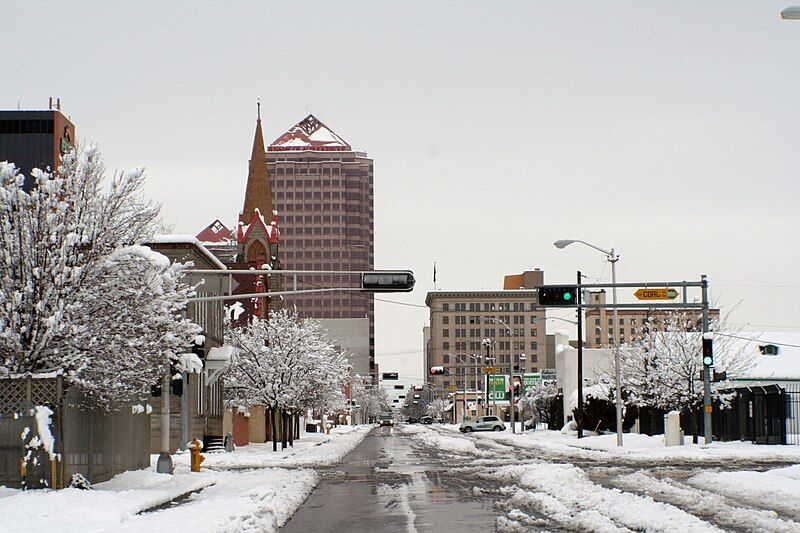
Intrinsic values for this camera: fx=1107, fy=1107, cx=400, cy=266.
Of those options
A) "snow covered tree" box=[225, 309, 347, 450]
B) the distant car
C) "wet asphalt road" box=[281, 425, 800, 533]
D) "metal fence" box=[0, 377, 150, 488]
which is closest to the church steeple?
the distant car

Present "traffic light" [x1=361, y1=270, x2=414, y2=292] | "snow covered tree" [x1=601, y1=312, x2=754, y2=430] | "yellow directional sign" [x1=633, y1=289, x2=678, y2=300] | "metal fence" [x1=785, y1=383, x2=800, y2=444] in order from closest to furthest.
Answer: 1. "traffic light" [x1=361, y1=270, x2=414, y2=292]
2. "yellow directional sign" [x1=633, y1=289, x2=678, y2=300]
3. "metal fence" [x1=785, y1=383, x2=800, y2=444]
4. "snow covered tree" [x1=601, y1=312, x2=754, y2=430]

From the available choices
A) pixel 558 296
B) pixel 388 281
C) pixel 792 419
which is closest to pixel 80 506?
pixel 388 281

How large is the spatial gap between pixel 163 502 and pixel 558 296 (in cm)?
2200

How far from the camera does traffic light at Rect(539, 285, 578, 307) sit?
41438 mm

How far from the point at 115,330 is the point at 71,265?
5.68 ft

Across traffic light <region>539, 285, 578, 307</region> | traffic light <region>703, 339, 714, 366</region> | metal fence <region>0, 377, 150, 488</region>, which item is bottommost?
metal fence <region>0, 377, 150, 488</region>

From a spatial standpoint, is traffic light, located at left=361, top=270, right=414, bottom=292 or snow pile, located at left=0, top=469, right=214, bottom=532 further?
traffic light, located at left=361, top=270, right=414, bottom=292

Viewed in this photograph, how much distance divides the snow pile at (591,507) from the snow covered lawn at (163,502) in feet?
15.1

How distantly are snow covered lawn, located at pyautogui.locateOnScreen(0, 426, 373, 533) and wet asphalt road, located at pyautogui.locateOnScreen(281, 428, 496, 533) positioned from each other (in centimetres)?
59

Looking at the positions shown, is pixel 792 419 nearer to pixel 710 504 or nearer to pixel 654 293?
pixel 654 293

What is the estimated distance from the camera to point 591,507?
19250mm

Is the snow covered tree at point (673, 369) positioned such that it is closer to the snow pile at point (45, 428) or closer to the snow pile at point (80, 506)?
the snow pile at point (80, 506)

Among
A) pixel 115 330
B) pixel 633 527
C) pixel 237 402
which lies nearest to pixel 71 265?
pixel 115 330

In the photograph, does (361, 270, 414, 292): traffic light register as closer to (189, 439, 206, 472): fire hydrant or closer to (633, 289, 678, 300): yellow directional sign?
(189, 439, 206, 472): fire hydrant
